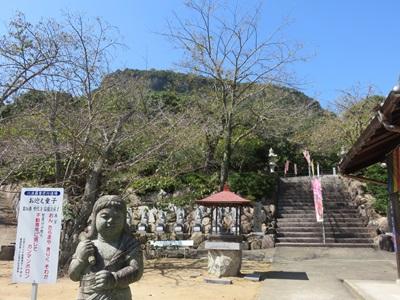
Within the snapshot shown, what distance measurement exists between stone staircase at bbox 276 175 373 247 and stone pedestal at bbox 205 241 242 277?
6627 mm

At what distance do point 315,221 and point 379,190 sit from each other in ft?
10.3

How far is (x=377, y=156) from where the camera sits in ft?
31.7

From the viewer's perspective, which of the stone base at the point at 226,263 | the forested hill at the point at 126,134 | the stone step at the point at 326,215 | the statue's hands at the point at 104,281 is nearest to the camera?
the statue's hands at the point at 104,281

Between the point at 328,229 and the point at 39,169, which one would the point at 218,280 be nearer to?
the point at 39,169

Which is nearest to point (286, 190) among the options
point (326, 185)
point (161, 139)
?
point (326, 185)

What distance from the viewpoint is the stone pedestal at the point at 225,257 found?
10.8 m

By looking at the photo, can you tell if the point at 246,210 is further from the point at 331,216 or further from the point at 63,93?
the point at 63,93

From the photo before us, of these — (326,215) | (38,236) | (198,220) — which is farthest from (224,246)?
(326,215)

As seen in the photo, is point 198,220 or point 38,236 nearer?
point 38,236

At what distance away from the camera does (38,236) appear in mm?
5375

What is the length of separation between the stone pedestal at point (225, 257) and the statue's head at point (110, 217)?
6.92 metres

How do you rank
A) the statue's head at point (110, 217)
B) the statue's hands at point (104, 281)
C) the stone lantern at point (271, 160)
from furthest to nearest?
the stone lantern at point (271, 160)
the statue's head at point (110, 217)
the statue's hands at point (104, 281)

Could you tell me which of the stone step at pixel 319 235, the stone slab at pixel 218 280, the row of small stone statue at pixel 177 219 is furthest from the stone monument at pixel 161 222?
the stone slab at pixel 218 280

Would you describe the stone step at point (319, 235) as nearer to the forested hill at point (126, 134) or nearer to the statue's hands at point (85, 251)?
the forested hill at point (126, 134)
